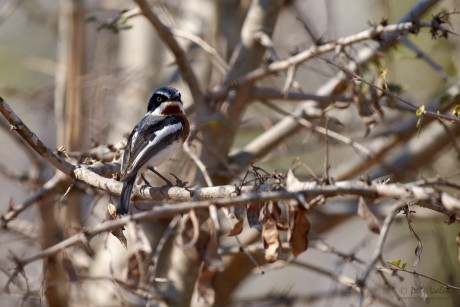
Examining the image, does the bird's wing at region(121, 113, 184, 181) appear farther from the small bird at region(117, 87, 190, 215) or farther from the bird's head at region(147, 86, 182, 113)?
the bird's head at region(147, 86, 182, 113)

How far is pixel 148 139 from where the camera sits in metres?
4.54

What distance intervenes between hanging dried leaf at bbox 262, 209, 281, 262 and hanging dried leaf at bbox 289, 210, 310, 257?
14cm

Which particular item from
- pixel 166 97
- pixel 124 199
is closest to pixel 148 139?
pixel 166 97

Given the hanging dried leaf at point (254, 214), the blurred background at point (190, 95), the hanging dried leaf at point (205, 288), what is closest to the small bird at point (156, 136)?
the blurred background at point (190, 95)

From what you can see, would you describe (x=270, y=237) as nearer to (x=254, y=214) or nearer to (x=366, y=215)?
(x=254, y=214)

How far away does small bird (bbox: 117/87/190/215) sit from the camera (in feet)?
13.1

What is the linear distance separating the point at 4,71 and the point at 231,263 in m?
9.10

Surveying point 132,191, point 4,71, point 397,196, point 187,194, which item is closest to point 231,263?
point 132,191

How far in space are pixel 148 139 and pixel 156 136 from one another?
0.34ft

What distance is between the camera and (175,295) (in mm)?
5309

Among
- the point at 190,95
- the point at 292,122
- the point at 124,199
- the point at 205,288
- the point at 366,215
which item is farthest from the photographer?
the point at 190,95

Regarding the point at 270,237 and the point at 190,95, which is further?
the point at 190,95

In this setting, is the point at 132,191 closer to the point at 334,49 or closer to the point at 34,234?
the point at 334,49

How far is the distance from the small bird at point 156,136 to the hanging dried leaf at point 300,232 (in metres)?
1.13
